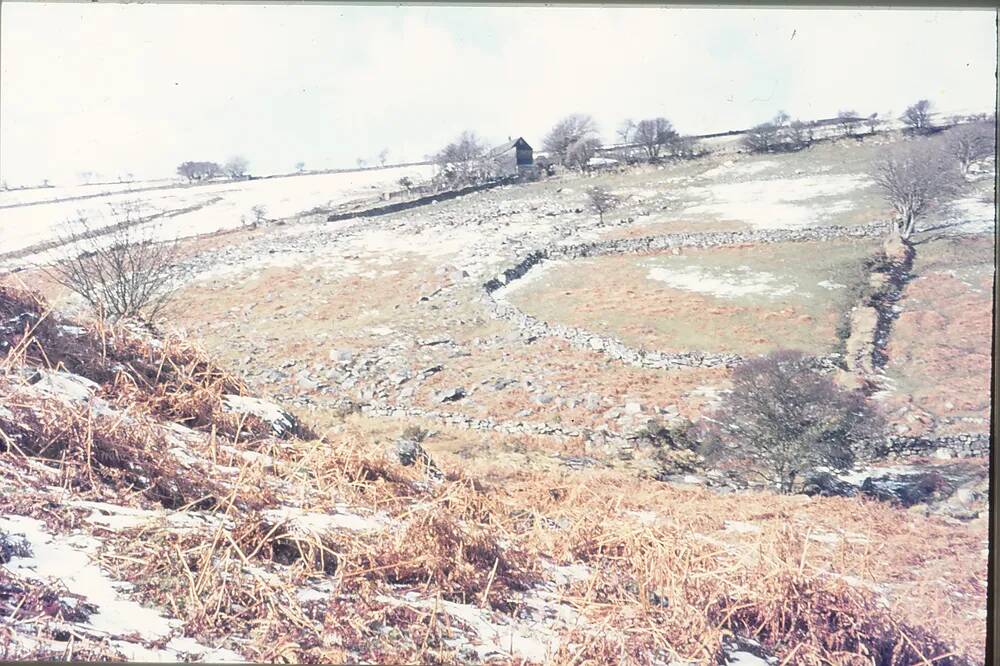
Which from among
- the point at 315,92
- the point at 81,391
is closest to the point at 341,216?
the point at 315,92

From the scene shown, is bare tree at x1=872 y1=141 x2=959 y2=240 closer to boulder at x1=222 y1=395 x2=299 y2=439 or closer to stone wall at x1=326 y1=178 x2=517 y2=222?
stone wall at x1=326 y1=178 x2=517 y2=222

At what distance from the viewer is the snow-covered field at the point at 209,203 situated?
363cm

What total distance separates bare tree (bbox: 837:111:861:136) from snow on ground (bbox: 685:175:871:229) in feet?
0.65

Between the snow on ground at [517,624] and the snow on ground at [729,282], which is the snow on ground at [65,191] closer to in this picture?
the snow on ground at [517,624]

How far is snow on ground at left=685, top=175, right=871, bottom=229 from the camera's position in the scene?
11.2ft

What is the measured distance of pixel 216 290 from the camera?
12.1 feet

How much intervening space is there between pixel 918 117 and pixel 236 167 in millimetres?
3086

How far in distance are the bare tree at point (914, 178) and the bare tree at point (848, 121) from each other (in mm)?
182

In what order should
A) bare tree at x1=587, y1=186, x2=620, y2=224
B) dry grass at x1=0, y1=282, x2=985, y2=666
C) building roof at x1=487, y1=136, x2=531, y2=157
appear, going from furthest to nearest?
bare tree at x1=587, y1=186, x2=620, y2=224, building roof at x1=487, y1=136, x2=531, y2=157, dry grass at x1=0, y1=282, x2=985, y2=666

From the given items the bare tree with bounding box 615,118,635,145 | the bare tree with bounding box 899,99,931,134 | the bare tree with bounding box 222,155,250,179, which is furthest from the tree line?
the bare tree with bounding box 899,99,931,134

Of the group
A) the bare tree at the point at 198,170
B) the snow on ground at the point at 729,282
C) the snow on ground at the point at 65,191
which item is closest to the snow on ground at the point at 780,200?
the snow on ground at the point at 729,282

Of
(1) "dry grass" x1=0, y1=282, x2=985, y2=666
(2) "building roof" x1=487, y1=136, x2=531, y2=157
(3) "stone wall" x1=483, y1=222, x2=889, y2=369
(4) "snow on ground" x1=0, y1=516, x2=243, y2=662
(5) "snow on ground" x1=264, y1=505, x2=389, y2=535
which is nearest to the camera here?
(4) "snow on ground" x1=0, y1=516, x2=243, y2=662

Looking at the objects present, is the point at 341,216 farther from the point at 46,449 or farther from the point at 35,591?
the point at 35,591

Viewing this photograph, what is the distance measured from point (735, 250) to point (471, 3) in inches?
Result: 64.0
